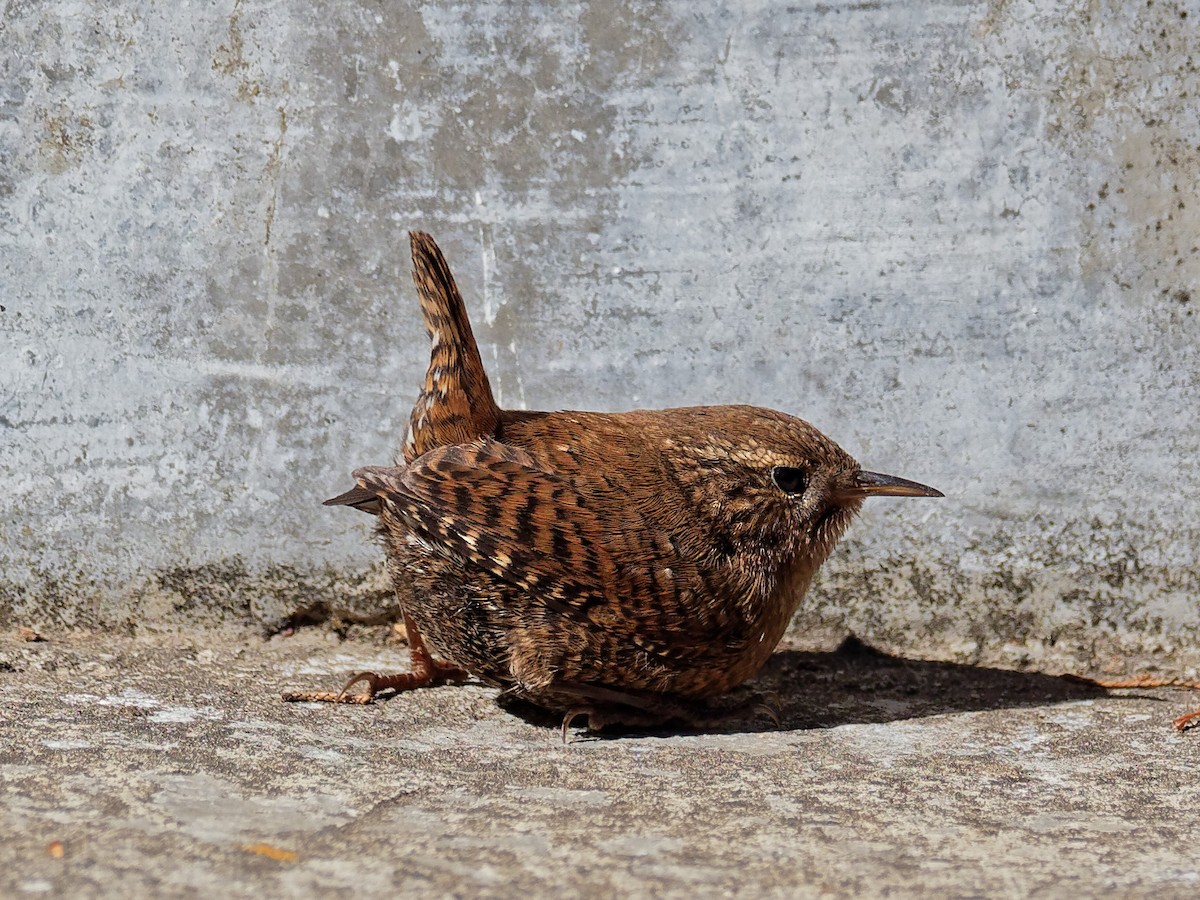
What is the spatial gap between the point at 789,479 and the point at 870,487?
9.3 inches

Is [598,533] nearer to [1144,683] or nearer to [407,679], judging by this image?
[407,679]

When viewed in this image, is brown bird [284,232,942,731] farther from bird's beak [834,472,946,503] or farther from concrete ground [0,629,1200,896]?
concrete ground [0,629,1200,896]

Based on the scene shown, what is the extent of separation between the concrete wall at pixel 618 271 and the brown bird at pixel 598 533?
16.6 inches

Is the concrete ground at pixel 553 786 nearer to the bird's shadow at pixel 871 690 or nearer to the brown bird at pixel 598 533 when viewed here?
the bird's shadow at pixel 871 690

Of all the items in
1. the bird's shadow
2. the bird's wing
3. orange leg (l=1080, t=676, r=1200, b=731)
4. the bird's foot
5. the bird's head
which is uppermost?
the bird's head

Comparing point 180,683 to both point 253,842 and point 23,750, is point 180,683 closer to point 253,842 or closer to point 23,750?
point 23,750

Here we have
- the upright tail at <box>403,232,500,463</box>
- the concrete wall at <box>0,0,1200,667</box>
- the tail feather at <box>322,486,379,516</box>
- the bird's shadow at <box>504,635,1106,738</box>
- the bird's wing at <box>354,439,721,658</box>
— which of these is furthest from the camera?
the concrete wall at <box>0,0,1200,667</box>

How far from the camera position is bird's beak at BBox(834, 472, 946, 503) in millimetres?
3359

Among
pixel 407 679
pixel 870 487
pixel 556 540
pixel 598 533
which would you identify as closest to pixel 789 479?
pixel 870 487

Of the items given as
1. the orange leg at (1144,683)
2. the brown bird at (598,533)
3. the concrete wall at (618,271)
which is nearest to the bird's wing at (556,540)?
the brown bird at (598,533)

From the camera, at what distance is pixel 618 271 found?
12.1 ft

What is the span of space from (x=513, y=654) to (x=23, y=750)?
1116 mm

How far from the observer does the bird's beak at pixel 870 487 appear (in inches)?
132

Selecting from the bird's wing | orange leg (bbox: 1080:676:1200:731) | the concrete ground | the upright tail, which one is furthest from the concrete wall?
the bird's wing
